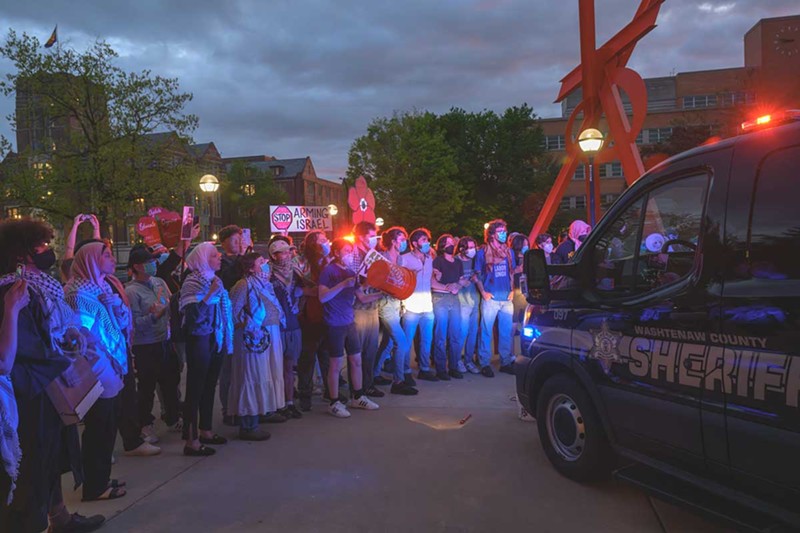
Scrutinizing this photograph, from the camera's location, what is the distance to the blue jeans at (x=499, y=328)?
334 inches

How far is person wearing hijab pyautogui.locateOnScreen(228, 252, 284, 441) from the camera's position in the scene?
543 cm

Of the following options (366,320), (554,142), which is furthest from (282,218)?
(554,142)

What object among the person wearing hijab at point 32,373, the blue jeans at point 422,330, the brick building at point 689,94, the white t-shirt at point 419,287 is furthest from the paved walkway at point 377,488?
the brick building at point 689,94

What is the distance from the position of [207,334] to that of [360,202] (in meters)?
4.83

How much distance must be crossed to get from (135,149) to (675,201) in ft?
83.0

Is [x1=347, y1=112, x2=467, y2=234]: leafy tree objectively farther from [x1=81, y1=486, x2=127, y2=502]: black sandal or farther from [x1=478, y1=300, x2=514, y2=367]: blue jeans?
[x1=81, y1=486, x2=127, y2=502]: black sandal

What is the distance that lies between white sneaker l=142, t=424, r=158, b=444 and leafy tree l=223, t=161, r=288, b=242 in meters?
A: 67.6

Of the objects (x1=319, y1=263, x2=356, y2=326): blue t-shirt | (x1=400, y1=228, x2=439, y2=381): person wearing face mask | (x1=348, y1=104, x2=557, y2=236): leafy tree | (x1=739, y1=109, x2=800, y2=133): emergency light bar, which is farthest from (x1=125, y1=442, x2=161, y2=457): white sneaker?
(x1=348, y1=104, x2=557, y2=236): leafy tree

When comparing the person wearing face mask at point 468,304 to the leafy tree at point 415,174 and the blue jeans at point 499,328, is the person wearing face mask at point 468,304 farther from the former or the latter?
the leafy tree at point 415,174

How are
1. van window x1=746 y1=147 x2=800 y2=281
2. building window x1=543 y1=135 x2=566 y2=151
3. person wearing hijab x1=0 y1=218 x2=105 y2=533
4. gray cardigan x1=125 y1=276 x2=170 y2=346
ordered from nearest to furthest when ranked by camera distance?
1. van window x1=746 y1=147 x2=800 y2=281
2. person wearing hijab x1=0 y1=218 x2=105 y2=533
3. gray cardigan x1=125 y1=276 x2=170 y2=346
4. building window x1=543 y1=135 x2=566 y2=151

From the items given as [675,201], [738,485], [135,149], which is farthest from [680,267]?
[135,149]

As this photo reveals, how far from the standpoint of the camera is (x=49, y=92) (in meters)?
23.5

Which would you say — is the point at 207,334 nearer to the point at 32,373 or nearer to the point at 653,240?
the point at 32,373

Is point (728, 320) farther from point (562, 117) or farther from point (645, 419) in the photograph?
point (562, 117)
